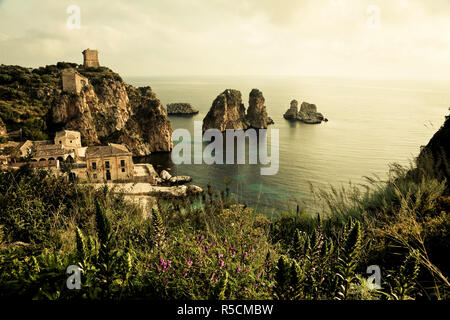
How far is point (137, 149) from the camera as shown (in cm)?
6100

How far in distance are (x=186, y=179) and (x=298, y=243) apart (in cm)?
4223

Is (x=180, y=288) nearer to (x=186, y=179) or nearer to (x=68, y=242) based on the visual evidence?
(x=68, y=242)

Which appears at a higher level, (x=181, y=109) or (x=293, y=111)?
(x=181, y=109)

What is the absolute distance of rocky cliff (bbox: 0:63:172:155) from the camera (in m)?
54.3

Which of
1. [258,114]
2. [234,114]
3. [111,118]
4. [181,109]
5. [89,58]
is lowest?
[111,118]

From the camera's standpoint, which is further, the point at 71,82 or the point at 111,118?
the point at 111,118

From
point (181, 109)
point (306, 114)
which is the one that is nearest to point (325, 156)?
point (306, 114)

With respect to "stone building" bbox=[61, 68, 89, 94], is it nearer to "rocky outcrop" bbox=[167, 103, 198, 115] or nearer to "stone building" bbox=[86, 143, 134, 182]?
"stone building" bbox=[86, 143, 134, 182]

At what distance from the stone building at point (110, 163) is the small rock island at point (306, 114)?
250ft

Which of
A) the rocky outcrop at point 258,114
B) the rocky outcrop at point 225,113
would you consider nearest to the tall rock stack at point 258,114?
the rocky outcrop at point 258,114

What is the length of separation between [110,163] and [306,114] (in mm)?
82412

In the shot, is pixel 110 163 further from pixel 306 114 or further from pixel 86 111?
pixel 306 114

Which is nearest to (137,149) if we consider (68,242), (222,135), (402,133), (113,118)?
(113,118)

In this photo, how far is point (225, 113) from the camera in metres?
90.2
